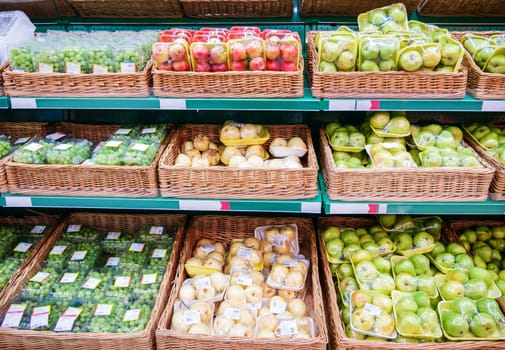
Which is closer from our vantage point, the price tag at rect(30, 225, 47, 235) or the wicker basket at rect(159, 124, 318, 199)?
the wicker basket at rect(159, 124, 318, 199)

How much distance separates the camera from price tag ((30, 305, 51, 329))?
7.16 ft

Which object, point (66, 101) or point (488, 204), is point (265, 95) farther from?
point (488, 204)

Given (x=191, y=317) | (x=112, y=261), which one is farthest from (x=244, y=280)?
(x=112, y=261)

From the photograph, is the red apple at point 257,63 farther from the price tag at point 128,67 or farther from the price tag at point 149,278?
the price tag at point 149,278

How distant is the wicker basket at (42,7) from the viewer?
8.96ft

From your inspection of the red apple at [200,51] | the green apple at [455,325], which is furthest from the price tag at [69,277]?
the green apple at [455,325]

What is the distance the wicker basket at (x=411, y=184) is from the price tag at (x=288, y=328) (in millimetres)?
647

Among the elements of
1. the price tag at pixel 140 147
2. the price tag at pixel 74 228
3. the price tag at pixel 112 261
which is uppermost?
the price tag at pixel 140 147

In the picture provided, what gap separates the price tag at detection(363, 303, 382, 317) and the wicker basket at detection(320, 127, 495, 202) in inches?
20.4

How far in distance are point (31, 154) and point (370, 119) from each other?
1864 millimetres

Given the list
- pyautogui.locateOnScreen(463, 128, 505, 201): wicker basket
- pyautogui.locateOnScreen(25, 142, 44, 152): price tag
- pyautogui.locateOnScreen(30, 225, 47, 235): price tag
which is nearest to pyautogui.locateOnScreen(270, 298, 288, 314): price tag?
pyautogui.locateOnScreen(463, 128, 505, 201): wicker basket

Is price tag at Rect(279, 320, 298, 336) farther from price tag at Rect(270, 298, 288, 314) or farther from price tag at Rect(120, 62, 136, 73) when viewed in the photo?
price tag at Rect(120, 62, 136, 73)

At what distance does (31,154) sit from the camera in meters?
2.38

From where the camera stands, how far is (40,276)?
2.45 m
